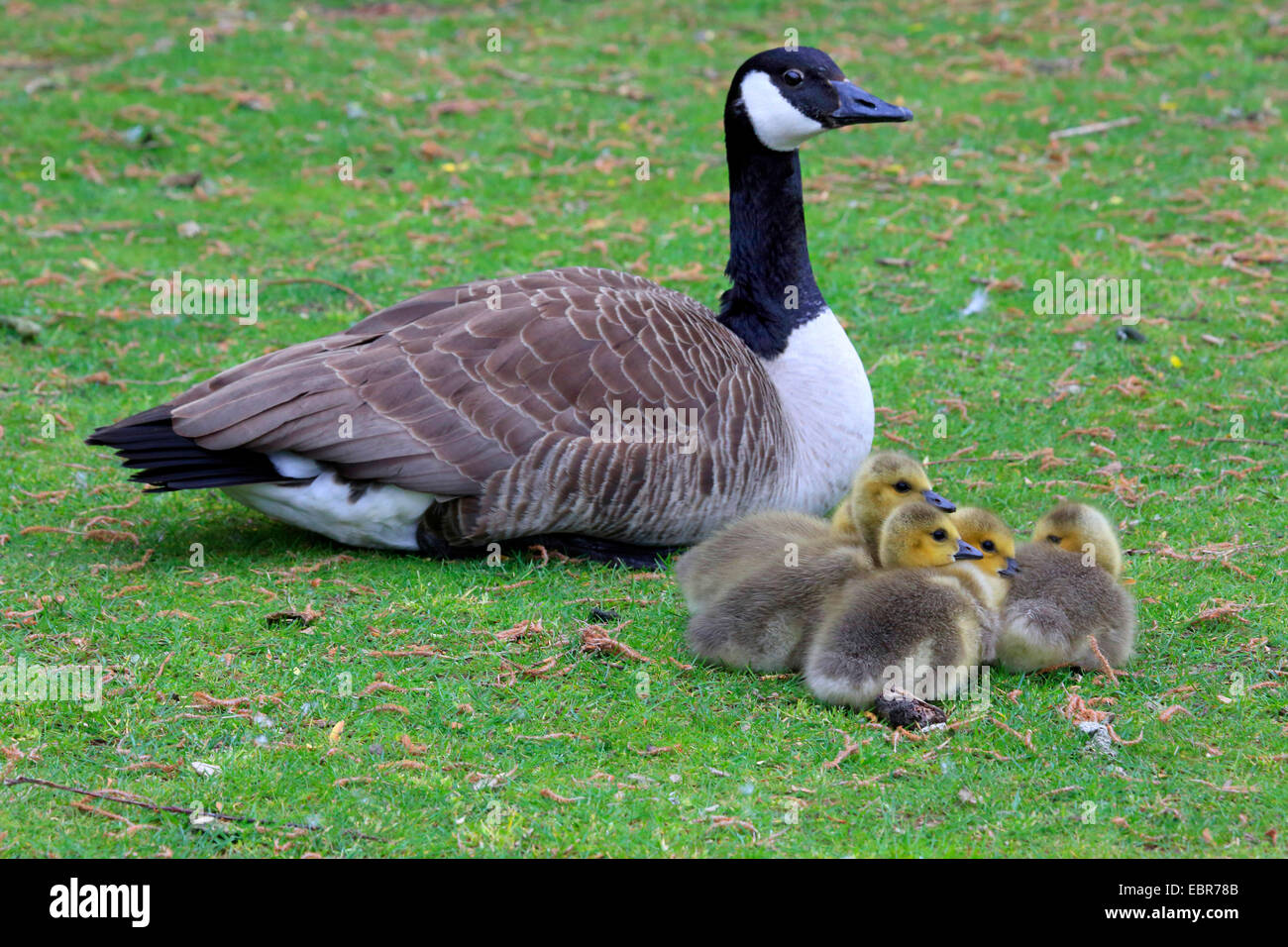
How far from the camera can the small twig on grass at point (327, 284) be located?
1104cm

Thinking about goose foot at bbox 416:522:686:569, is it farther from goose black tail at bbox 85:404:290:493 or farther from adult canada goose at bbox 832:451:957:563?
adult canada goose at bbox 832:451:957:563

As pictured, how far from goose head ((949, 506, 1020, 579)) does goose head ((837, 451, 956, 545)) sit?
0.19m

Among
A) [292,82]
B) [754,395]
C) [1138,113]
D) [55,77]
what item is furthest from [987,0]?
[754,395]

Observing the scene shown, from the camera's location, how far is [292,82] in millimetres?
15898

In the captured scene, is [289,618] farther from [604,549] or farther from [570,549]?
[604,549]

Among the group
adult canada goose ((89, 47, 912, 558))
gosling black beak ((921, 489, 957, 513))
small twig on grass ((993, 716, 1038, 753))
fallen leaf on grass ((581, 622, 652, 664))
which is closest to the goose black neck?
adult canada goose ((89, 47, 912, 558))

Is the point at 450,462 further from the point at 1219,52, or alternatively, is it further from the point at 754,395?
the point at 1219,52

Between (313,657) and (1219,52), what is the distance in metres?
14.0

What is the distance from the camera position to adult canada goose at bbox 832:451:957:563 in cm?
629

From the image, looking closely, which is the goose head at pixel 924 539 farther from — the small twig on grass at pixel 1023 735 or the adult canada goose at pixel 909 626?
the small twig on grass at pixel 1023 735

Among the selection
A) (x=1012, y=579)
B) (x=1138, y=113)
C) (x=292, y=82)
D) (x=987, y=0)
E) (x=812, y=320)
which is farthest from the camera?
(x=987, y=0)

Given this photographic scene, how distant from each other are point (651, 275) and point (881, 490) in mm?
5662

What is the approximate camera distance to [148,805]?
204 inches

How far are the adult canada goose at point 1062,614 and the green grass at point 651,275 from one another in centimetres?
13
